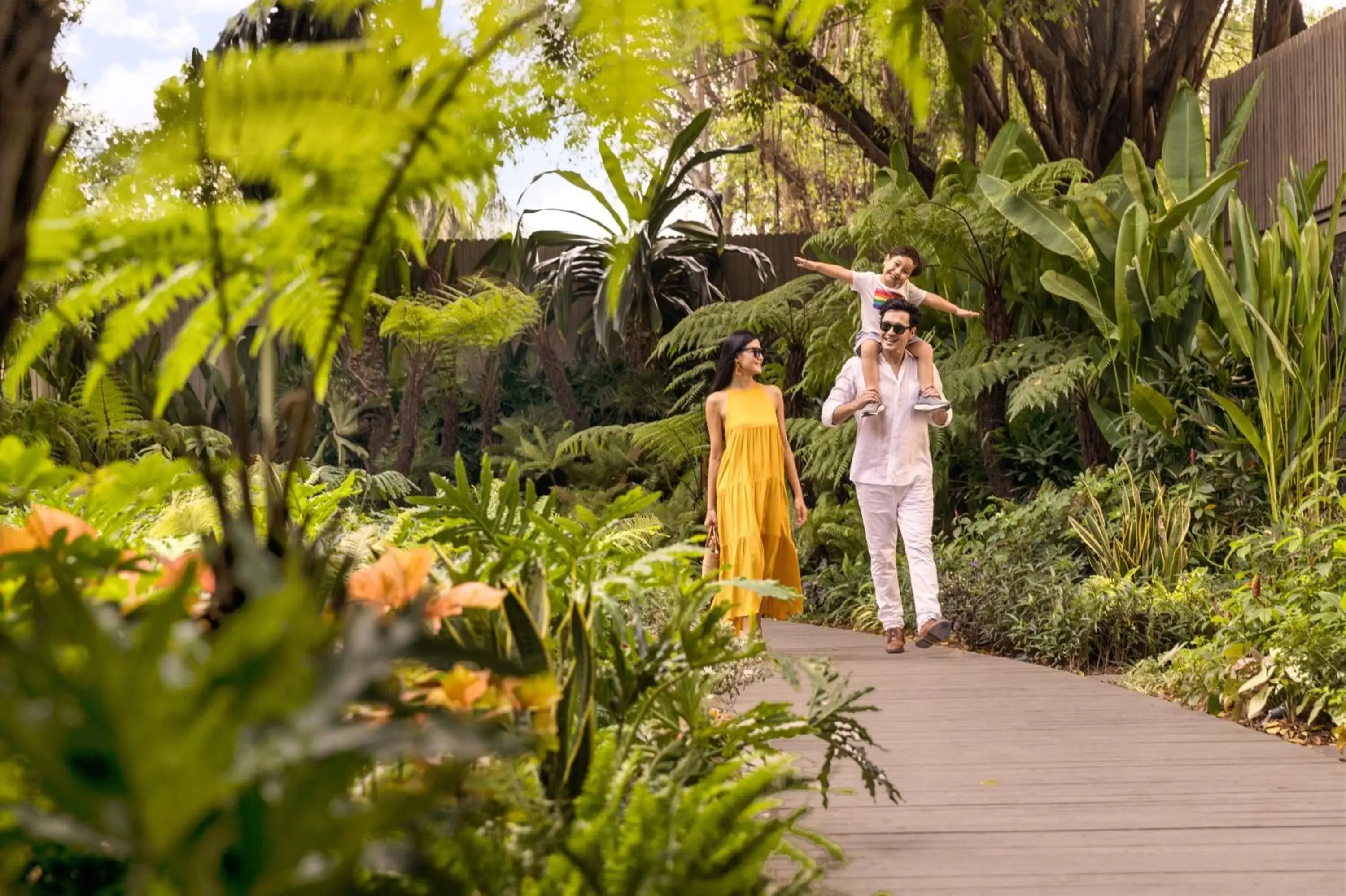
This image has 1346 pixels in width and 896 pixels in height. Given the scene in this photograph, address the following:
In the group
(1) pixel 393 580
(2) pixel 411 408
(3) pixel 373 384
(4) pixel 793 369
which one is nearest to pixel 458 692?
(1) pixel 393 580

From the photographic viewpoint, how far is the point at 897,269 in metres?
8.20

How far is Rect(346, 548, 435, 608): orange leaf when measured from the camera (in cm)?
181

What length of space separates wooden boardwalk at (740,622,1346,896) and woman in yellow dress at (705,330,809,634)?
1.22 m

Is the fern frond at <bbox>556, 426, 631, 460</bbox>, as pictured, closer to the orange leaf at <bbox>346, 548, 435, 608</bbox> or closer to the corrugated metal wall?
the corrugated metal wall

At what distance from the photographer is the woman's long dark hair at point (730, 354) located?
286 inches

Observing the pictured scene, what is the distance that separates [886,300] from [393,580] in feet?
22.7

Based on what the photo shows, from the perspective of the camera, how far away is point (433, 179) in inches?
70.6

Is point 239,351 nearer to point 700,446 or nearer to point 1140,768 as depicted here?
point 700,446

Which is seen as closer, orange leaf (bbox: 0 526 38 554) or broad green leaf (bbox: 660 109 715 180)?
orange leaf (bbox: 0 526 38 554)

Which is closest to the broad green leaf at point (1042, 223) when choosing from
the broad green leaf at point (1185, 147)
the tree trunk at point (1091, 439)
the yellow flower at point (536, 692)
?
the tree trunk at point (1091, 439)

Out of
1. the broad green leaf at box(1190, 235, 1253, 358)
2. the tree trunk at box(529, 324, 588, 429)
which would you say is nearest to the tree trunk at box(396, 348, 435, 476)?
the tree trunk at box(529, 324, 588, 429)

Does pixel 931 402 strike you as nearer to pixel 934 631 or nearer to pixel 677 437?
pixel 934 631

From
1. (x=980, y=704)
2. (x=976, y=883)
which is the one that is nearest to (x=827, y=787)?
(x=976, y=883)

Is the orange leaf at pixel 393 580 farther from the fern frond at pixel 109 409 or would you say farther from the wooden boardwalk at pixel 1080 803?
the fern frond at pixel 109 409
